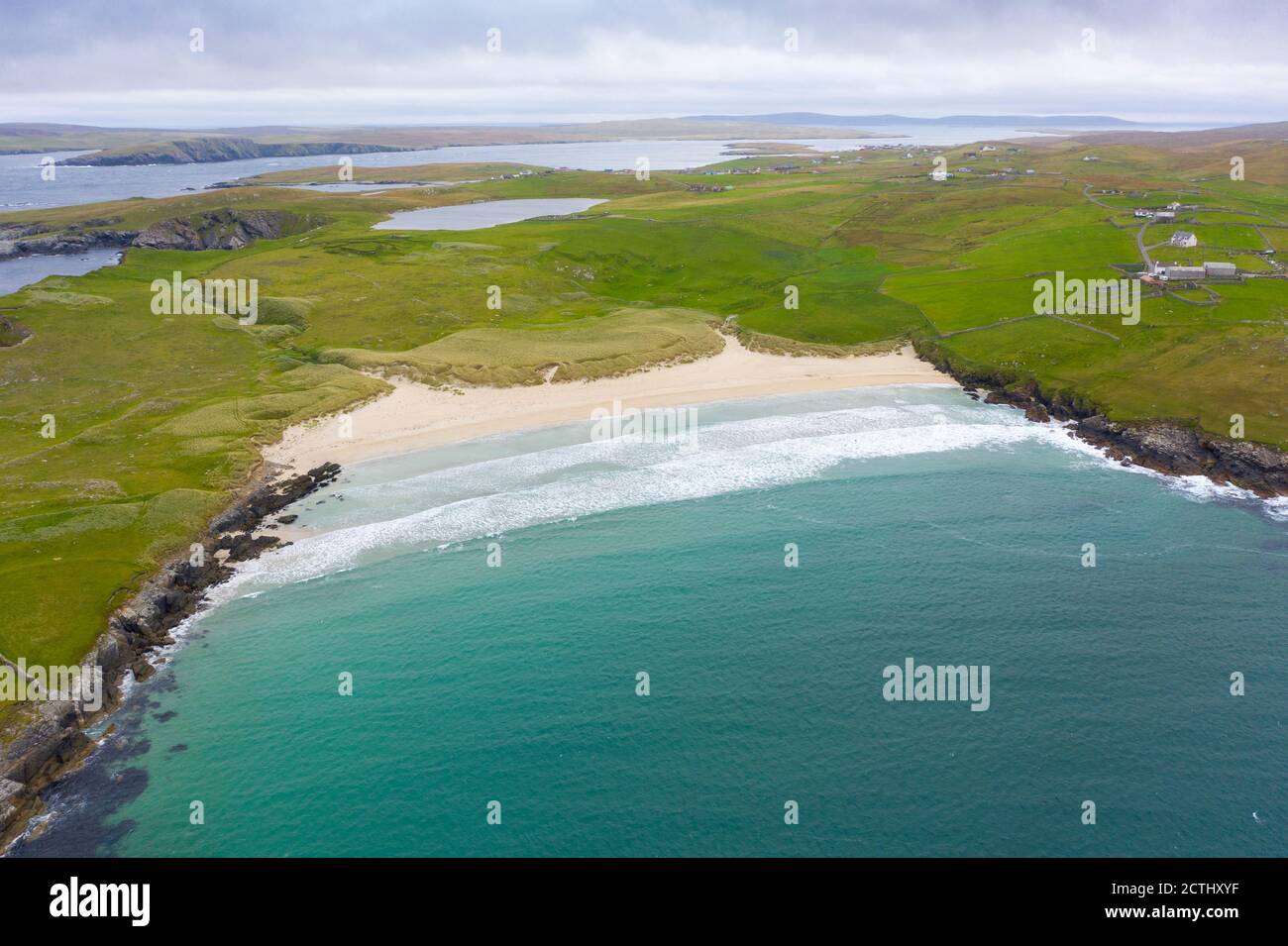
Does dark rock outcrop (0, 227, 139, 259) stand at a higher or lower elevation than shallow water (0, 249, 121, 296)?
higher

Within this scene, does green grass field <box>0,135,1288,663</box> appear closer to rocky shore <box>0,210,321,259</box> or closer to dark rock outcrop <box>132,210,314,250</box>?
rocky shore <box>0,210,321,259</box>

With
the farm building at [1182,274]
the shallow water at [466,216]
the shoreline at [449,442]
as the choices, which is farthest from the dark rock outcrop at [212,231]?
the farm building at [1182,274]

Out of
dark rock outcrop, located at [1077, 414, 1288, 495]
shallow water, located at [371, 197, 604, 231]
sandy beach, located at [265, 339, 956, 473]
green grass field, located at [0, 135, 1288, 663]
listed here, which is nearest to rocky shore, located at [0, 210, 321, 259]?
green grass field, located at [0, 135, 1288, 663]

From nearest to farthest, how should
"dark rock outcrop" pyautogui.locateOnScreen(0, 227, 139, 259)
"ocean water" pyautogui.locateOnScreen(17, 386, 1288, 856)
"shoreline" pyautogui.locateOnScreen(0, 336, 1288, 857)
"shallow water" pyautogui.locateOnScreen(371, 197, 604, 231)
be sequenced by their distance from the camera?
1. "ocean water" pyautogui.locateOnScreen(17, 386, 1288, 856)
2. "shoreline" pyautogui.locateOnScreen(0, 336, 1288, 857)
3. "dark rock outcrop" pyautogui.locateOnScreen(0, 227, 139, 259)
4. "shallow water" pyautogui.locateOnScreen(371, 197, 604, 231)

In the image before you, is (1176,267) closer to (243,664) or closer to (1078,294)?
(1078,294)

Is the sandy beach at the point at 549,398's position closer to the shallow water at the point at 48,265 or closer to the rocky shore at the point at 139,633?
the rocky shore at the point at 139,633

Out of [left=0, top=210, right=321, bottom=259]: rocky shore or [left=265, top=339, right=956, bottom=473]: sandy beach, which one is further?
[left=0, top=210, right=321, bottom=259]: rocky shore

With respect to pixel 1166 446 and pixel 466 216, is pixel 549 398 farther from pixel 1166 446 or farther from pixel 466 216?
pixel 466 216

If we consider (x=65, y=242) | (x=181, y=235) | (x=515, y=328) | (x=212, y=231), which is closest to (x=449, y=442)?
(x=515, y=328)
